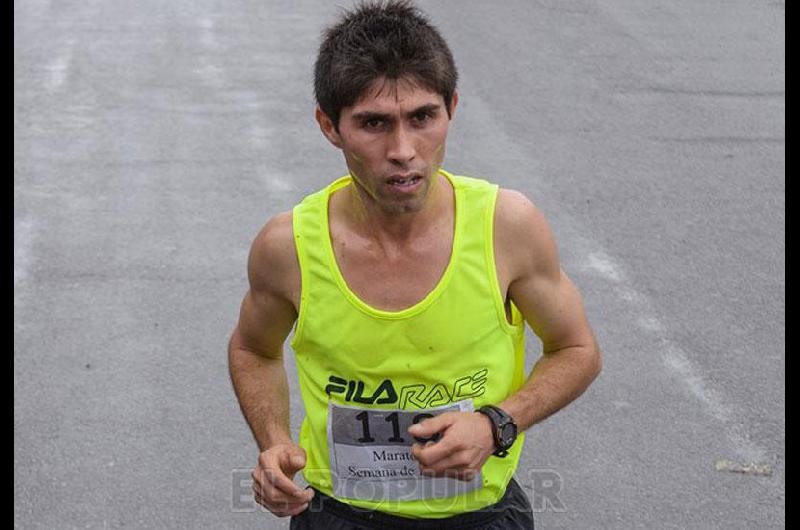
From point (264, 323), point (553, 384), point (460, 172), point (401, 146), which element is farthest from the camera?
point (460, 172)

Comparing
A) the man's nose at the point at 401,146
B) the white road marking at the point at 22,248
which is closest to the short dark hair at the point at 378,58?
the man's nose at the point at 401,146

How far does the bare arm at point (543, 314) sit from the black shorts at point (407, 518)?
0.28 meters

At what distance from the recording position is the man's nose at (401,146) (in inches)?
116

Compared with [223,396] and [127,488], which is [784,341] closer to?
[223,396]

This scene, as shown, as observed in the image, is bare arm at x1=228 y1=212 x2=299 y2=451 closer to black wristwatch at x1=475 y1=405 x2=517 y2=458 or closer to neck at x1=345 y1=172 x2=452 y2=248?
neck at x1=345 y1=172 x2=452 y2=248

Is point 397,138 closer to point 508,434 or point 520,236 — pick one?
point 520,236

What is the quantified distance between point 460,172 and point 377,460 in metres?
5.58

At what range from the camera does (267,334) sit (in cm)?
338

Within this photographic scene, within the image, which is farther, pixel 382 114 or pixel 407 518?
pixel 407 518

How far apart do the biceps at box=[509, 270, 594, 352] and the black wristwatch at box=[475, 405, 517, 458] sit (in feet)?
0.90

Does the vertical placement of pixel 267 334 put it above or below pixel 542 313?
below

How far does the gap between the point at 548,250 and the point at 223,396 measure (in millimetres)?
3309

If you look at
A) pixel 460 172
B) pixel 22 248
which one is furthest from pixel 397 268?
pixel 460 172
